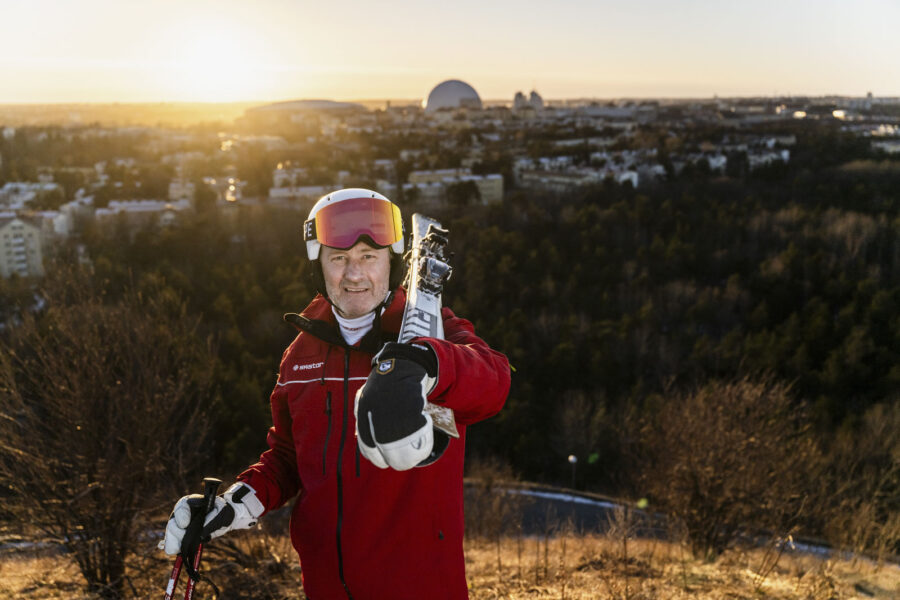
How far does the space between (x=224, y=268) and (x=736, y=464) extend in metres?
25.0

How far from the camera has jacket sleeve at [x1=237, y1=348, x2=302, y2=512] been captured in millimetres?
2484

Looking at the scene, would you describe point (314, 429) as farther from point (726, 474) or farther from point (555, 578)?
point (726, 474)

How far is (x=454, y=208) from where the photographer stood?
42.3 m

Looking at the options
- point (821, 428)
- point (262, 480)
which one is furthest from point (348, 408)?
point (821, 428)

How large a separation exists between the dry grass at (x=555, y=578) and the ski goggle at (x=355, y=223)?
→ 315 centimetres

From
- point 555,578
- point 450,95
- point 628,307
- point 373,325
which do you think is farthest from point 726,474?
point 450,95

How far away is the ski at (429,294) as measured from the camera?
187 cm

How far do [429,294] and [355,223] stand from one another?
460mm

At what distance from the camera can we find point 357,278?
7.71 ft

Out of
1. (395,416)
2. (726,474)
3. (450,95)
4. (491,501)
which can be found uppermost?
(450,95)

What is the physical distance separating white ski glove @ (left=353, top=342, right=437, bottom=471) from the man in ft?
0.99

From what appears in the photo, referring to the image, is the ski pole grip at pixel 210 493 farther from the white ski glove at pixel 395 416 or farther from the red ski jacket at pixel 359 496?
the white ski glove at pixel 395 416

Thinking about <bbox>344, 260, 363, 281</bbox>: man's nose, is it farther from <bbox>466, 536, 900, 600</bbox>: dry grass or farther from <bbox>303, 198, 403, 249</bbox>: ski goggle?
<bbox>466, 536, 900, 600</bbox>: dry grass

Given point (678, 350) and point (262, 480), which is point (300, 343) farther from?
point (678, 350)
